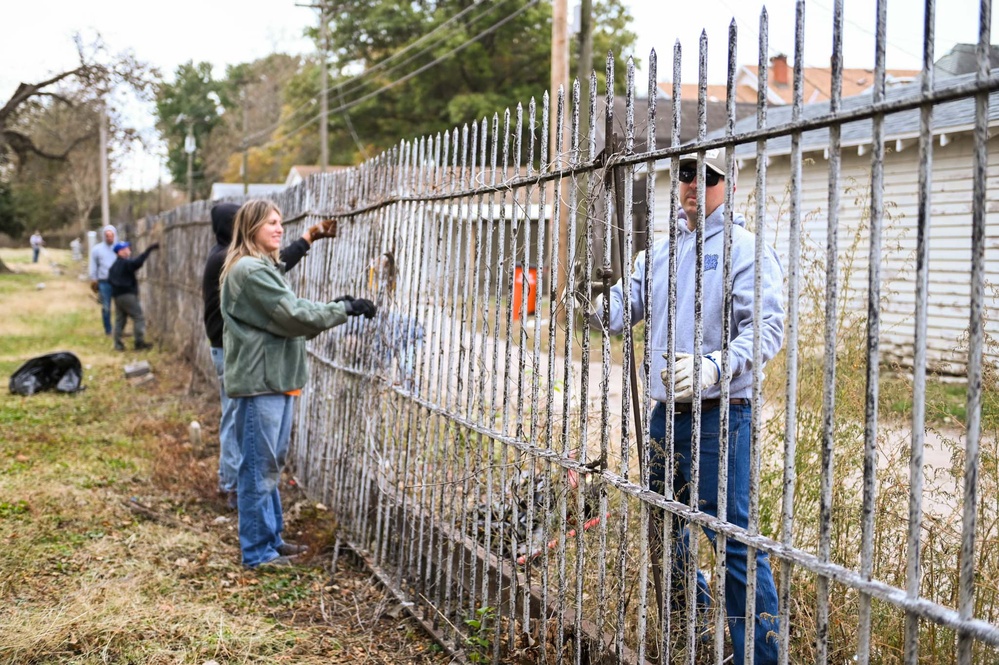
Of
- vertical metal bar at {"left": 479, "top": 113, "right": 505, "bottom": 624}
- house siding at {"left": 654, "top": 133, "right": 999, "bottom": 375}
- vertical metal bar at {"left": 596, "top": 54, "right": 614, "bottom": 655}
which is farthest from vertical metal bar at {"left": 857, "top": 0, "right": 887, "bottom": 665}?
house siding at {"left": 654, "top": 133, "right": 999, "bottom": 375}

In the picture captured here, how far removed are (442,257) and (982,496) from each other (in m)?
2.59

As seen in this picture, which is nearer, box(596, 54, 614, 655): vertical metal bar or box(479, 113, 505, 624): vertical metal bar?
box(596, 54, 614, 655): vertical metal bar

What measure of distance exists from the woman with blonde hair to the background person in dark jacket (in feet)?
32.1

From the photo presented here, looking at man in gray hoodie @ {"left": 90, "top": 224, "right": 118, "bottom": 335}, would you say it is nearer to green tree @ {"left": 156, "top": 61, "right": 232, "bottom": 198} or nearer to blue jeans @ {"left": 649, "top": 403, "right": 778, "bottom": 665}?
blue jeans @ {"left": 649, "top": 403, "right": 778, "bottom": 665}

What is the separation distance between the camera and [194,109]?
69.4 metres

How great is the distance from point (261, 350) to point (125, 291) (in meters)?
10.5

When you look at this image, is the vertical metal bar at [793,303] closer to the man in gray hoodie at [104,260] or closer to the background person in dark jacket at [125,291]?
the background person in dark jacket at [125,291]

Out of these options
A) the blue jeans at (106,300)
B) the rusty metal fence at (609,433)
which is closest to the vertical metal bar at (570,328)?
the rusty metal fence at (609,433)

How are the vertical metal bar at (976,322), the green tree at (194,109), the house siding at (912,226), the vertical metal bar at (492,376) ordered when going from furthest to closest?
the green tree at (194,109) → the house siding at (912,226) → the vertical metal bar at (492,376) → the vertical metal bar at (976,322)

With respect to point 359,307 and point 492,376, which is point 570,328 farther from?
point 359,307

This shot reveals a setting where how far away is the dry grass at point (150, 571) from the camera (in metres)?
4.12

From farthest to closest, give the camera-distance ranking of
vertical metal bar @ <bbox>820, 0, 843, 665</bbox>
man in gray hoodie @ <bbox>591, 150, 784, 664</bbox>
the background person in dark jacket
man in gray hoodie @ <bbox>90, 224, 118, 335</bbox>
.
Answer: man in gray hoodie @ <bbox>90, 224, 118, 335</bbox>, the background person in dark jacket, man in gray hoodie @ <bbox>591, 150, 784, 664</bbox>, vertical metal bar @ <bbox>820, 0, 843, 665</bbox>

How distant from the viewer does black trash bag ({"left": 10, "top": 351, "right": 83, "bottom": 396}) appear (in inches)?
412

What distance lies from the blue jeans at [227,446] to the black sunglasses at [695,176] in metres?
3.71
